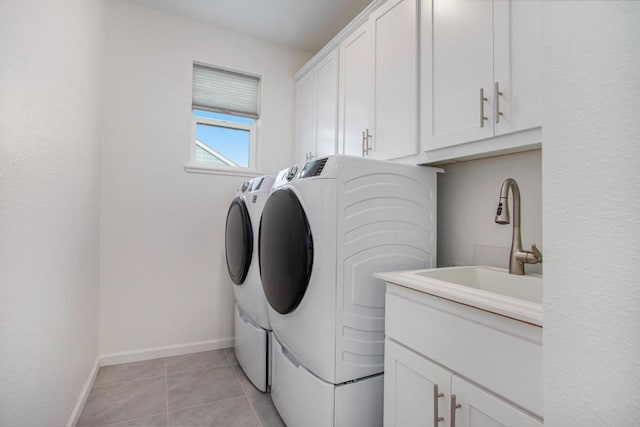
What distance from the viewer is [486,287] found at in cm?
137

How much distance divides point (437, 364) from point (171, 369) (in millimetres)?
2040

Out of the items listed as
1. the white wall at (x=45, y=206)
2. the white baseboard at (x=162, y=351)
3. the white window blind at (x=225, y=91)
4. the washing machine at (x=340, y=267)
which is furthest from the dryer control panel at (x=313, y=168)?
the white baseboard at (x=162, y=351)

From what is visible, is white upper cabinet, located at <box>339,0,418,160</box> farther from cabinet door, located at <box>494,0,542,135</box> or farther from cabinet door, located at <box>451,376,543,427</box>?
cabinet door, located at <box>451,376,543,427</box>

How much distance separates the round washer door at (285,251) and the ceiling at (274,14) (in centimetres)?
167

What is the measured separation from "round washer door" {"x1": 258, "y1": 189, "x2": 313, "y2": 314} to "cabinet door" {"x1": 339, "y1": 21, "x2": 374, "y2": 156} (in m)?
0.72

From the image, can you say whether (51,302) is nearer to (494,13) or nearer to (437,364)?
(437,364)

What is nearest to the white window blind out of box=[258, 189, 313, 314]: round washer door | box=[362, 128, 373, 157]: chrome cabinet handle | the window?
the window

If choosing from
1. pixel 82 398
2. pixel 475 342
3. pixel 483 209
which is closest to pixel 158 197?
pixel 82 398

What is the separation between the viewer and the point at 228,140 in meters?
2.87

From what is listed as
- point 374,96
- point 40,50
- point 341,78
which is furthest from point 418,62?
point 40,50

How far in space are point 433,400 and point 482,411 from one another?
0.60ft

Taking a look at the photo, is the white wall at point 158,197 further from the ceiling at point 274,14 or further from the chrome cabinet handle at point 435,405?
the chrome cabinet handle at point 435,405

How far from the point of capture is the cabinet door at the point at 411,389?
3.19ft

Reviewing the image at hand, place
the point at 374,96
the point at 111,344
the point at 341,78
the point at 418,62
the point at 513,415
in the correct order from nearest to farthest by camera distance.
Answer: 1. the point at 513,415
2. the point at 418,62
3. the point at 374,96
4. the point at 341,78
5. the point at 111,344
